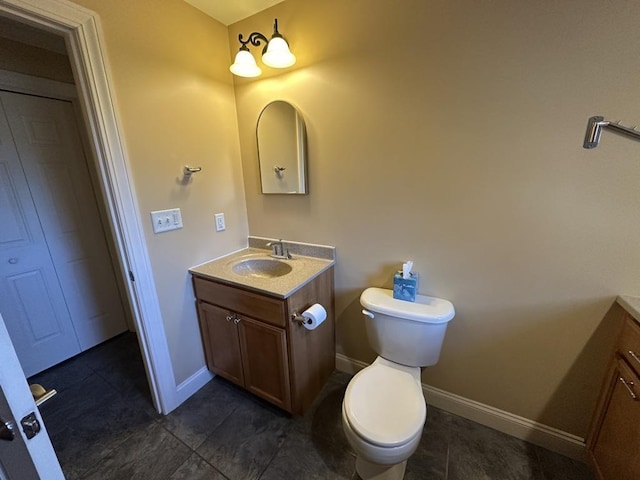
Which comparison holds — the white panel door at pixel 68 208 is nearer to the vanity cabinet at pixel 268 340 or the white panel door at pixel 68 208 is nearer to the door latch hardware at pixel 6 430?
the vanity cabinet at pixel 268 340

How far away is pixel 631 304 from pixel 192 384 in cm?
229

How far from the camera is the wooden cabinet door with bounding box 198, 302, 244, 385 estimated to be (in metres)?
1.60

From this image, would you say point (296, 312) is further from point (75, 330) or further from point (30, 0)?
point (75, 330)

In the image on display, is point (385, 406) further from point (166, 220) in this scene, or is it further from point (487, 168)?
point (166, 220)

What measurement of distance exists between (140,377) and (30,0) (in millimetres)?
2097

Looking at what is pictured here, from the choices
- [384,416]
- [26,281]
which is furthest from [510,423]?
[26,281]

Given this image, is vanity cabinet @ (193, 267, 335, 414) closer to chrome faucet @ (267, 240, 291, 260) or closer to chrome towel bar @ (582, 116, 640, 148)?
chrome faucet @ (267, 240, 291, 260)

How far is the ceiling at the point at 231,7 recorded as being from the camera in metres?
1.49

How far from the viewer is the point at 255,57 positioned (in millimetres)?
1666

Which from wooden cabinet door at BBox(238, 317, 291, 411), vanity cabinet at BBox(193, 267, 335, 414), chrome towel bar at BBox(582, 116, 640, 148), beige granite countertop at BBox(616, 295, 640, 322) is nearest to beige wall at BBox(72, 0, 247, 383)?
vanity cabinet at BBox(193, 267, 335, 414)

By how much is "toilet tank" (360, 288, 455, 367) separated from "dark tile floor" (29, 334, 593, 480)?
1.63 ft

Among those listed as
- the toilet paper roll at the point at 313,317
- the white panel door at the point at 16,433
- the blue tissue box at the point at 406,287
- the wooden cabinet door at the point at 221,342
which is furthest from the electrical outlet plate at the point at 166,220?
the blue tissue box at the point at 406,287

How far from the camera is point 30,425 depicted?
0.53 m

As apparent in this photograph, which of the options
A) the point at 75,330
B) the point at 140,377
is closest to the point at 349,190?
the point at 140,377
